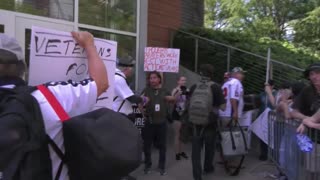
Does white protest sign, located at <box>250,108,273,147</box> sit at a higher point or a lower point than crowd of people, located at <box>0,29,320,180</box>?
lower

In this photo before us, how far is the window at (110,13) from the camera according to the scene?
869 centimetres

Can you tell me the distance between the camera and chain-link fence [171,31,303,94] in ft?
32.8

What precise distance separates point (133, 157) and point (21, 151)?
0.44 m

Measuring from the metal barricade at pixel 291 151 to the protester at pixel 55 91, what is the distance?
2.99 m

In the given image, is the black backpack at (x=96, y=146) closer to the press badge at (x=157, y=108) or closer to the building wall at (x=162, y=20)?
the press badge at (x=157, y=108)

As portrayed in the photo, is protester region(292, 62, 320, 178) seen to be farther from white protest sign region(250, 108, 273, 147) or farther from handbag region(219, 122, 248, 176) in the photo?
white protest sign region(250, 108, 273, 147)

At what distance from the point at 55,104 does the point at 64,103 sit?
0.06 meters

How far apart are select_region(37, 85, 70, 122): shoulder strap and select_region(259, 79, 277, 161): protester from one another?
678 centimetres

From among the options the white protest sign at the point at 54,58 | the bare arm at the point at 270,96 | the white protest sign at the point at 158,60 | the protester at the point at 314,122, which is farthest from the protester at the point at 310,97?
the white protest sign at the point at 158,60

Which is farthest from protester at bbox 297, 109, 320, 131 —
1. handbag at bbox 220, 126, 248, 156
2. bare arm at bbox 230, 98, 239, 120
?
bare arm at bbox 230, 98, 239, 120

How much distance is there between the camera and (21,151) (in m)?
1.61

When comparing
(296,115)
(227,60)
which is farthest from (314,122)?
(227,60)

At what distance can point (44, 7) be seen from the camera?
7621mm

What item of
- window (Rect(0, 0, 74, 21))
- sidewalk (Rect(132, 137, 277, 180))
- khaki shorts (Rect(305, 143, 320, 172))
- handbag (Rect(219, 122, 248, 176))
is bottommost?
sidewalk (Rect(132, 137, 277, 180))
